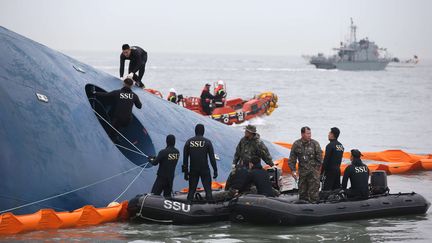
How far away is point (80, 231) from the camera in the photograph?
14.4 metres

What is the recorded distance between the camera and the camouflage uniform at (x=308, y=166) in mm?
15469

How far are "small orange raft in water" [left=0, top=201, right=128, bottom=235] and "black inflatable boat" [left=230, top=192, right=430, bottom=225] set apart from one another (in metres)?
2.14

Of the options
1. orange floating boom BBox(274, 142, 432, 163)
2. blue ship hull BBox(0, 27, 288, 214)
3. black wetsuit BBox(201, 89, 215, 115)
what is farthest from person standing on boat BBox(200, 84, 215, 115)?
blue ship hull BBox(0, 27, 288, 214)

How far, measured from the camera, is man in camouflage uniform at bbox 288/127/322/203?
15461 mm

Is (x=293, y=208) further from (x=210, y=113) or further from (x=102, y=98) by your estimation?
(x=210, y=113)

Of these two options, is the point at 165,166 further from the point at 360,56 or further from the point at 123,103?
the point at 360,56

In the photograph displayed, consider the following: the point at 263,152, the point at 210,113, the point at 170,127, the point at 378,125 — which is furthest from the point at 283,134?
the point at 263,152

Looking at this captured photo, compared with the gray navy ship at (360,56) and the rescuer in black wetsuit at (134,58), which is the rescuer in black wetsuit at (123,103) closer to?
the rescuer in black wetsuit at (134,58)

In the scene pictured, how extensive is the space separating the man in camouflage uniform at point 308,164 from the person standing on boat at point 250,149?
496 millimetres

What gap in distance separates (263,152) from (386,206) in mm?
2766

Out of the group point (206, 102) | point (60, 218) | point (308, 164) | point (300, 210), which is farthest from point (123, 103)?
point (206, 102)

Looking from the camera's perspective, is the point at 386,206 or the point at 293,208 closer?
the point at 293,208

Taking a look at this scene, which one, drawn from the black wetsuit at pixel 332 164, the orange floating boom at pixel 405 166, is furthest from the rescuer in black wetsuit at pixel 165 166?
the orange floating boom at pixel 405 166

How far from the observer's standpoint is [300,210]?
15.1 meters
